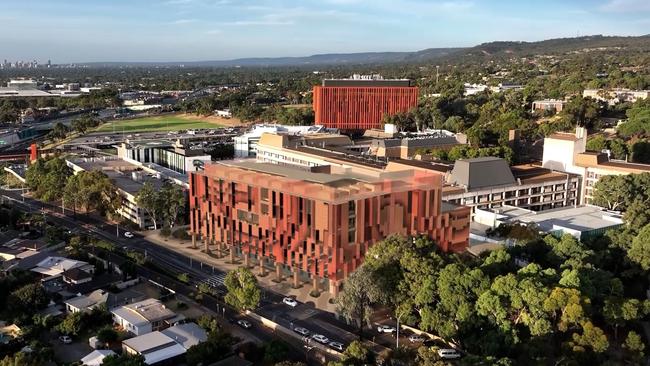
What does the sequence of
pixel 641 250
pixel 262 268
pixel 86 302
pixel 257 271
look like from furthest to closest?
pixel 257 271, pixel 262 268, pixel 641 250, pixel 86 302

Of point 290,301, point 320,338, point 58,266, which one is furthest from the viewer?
point 58,266

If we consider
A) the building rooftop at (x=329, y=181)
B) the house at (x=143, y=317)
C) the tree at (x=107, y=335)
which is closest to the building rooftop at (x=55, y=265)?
the house at (x=143, y=317)

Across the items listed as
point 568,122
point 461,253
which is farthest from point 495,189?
point 568,122

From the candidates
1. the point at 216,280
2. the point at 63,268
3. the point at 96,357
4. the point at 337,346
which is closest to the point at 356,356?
the point at 337,346

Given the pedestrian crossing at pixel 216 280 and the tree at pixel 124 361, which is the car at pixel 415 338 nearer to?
the tree at pixel 124 361

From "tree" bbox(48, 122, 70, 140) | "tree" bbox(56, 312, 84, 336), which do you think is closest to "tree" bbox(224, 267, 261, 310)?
"tree" bbox(56, 312, 84, 336)

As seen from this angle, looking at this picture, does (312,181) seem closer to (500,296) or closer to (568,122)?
(500,296)

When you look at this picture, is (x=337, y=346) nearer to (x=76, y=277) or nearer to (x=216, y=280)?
(x=216, y=280)
